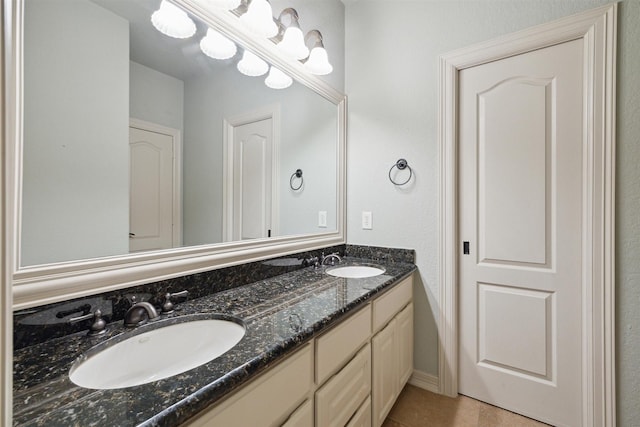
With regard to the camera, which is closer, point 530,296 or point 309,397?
point 309,397

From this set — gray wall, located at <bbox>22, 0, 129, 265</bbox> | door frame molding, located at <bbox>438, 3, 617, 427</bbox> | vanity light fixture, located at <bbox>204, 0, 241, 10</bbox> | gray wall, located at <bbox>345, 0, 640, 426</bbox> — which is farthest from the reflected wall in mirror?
door frame molding, located at <bbox>438, 3, 617, 427</bbox>

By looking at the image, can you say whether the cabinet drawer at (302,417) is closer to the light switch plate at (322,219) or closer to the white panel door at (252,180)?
the white panel door at (252,180)

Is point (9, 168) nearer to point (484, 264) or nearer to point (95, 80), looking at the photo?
point (95, 80)

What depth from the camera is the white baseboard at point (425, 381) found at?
1.80 meters

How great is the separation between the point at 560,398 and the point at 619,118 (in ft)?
4.72

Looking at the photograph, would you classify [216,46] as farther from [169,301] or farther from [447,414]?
[447,414]

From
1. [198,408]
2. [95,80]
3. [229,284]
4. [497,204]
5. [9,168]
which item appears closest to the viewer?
[9,168]

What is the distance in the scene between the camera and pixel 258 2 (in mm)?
1304

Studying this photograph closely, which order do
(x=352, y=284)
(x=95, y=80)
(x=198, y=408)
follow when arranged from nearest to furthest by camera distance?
(x=198, y=408) < (x=95, y=80) < (x=352, y=284)

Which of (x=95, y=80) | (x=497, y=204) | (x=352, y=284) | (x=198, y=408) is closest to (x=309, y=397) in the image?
(x=198, y=408)

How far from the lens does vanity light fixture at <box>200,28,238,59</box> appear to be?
1.22m

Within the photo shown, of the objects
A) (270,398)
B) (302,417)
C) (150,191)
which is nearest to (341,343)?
(302,417)

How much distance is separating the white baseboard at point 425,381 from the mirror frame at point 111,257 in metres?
1.08

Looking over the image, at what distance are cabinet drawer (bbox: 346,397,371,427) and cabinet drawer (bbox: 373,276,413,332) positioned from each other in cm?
31
